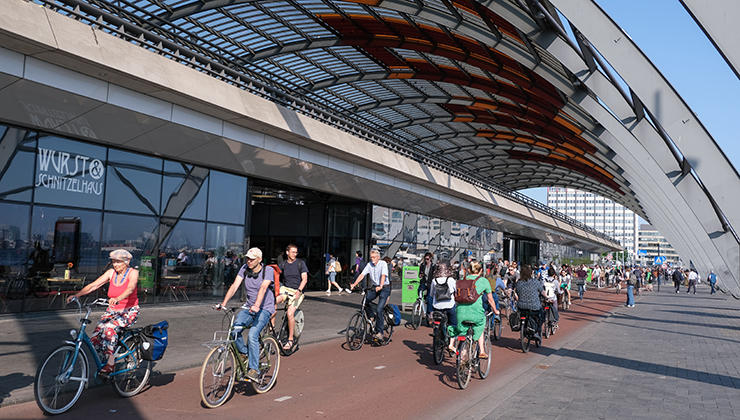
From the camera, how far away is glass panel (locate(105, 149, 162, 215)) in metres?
15.1

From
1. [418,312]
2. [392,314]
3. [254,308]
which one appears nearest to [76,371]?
[254,308]

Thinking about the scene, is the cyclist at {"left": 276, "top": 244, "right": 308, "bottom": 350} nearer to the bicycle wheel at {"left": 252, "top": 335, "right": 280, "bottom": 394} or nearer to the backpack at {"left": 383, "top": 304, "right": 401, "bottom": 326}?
the backpack at {"left": 383, "top": 304, "right": 401, "bottom": 326}

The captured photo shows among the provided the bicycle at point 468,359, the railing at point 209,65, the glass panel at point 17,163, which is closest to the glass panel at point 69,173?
the glass panel at point 17,163

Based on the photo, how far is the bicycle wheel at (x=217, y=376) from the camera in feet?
19.8

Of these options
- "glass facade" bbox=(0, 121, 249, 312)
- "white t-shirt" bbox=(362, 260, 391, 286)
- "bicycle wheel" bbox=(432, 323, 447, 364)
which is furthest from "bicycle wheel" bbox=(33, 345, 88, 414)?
"glass facade" bbox=(0, 121, 249, 312)

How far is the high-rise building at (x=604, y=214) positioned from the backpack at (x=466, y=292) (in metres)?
186

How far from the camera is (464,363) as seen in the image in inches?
303

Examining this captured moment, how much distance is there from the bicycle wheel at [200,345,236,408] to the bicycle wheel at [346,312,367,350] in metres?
4.25

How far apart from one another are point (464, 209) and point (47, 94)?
1109 inches

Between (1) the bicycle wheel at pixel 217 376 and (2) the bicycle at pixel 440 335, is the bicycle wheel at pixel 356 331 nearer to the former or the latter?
(2) the bicycle at pixel 440 335

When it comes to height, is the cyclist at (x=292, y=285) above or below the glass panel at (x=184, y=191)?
below

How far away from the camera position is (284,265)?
1052 centimetres

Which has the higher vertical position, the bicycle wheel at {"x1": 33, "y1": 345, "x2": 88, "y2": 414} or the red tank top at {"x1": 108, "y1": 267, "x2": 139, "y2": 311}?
the red tank top at {"x1": 108, "y1": 267, "x2": 139, "y2": 311}

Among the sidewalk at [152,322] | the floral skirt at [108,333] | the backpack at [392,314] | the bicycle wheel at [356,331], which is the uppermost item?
the floral skirt at [108,333]
